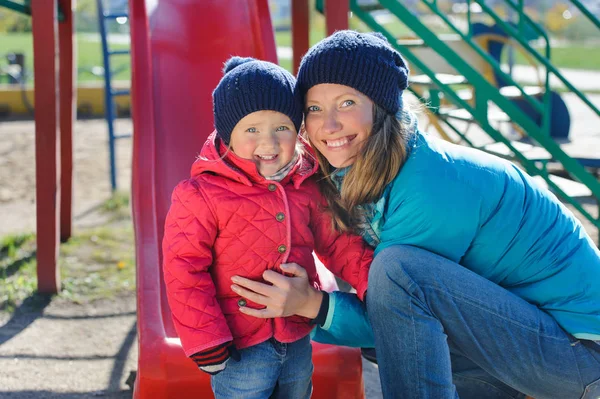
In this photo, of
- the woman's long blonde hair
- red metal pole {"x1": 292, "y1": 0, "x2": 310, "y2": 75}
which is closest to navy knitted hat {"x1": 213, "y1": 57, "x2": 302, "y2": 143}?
A: the woman's long blonde hair

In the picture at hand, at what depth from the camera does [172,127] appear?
11.3ft

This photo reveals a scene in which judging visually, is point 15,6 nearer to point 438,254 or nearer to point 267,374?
point 267,374

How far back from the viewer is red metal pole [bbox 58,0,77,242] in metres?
4.51

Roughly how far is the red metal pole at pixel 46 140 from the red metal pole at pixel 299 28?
4.77ft

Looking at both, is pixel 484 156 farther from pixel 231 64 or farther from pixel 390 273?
pixel 231 64

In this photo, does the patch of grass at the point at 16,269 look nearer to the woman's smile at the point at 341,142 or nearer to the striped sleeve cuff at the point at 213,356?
the striped sleeve cuff at the point at 213,356

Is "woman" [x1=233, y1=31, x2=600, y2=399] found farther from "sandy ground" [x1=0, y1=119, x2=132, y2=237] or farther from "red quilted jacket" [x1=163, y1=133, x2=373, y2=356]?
"sandy ground" [x1=0, y1=119, x2=132, y2=237]

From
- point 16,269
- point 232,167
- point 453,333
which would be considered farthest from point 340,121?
point 16,269

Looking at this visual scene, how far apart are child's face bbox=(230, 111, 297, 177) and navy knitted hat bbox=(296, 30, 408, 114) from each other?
7.0 inches

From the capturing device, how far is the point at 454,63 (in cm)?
382

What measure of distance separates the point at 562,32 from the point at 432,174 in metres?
26.1

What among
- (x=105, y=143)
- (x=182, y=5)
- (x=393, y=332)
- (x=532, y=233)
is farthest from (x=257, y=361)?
(x=105, y=143)

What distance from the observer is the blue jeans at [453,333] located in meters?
1.96

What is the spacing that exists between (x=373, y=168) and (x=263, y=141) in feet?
1.06
